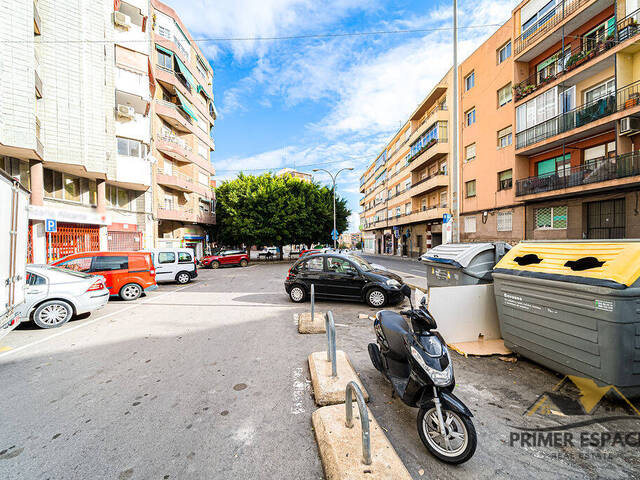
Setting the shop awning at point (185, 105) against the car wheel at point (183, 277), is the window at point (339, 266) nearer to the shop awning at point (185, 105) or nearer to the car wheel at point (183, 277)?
the car wheel at point (183, 277)

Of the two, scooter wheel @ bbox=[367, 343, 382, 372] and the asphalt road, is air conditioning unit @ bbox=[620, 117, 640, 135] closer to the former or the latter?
the asphalt road

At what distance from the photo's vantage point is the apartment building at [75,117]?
35.4 feet

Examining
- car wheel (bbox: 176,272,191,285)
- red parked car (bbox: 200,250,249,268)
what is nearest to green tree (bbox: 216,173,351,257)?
red parked car (bbox: 200,250,249,268)

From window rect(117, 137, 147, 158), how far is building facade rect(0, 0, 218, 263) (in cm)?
6

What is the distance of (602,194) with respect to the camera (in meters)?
13.2

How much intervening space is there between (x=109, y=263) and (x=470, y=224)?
75.0 ft

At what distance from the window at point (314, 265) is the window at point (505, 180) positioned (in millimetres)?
16526

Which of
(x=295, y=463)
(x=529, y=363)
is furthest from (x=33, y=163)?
(x=529, y=363)

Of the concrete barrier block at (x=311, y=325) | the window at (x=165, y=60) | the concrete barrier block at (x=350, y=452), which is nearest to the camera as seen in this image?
the concrete barrier block at (x=350, y=452)

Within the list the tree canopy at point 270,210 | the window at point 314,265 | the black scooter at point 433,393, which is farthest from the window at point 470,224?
the black scooter at point 433,393

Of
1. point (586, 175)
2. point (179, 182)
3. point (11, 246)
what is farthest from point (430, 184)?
point (11, 246)

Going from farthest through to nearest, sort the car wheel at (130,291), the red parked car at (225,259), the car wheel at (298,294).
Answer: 1. the red parked car at (225,259)
2. the car wheel at (130,291)
3. the car wheel at (298,294)

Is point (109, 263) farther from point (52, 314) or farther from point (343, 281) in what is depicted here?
point (343, 281)

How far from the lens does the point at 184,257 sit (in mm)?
13781
